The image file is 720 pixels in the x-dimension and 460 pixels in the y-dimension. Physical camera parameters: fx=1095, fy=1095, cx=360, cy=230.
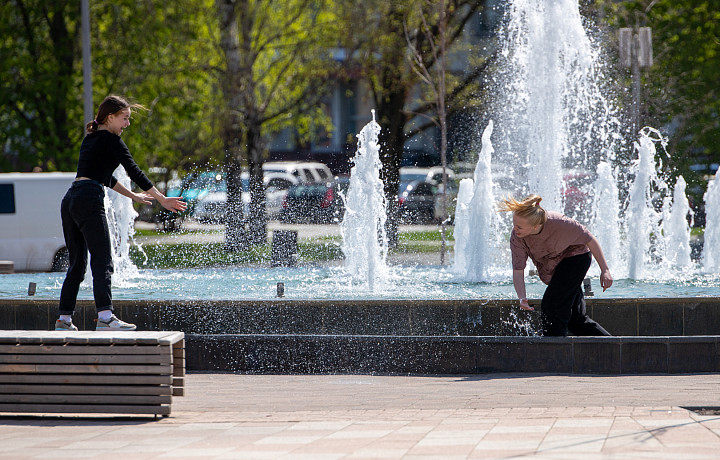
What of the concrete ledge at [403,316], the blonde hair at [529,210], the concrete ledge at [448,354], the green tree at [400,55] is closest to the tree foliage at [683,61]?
the green tree at [400,55]

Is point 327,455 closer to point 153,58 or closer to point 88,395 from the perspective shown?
point 88,395

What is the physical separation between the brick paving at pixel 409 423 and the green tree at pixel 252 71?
1362 cm

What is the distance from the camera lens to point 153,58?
2408cm

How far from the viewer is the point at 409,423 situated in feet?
19.0

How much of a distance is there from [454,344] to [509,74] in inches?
379

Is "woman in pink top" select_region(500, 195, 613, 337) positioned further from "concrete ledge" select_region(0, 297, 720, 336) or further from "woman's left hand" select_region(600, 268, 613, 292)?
"concrete ledge" select_region(0, 297, 720, 336)

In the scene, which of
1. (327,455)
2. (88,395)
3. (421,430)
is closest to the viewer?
(327,455)

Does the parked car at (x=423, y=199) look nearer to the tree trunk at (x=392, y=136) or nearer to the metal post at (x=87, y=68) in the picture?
the tree trunk at (x=392, y=136)

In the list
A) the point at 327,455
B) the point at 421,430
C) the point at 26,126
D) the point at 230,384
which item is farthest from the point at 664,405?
the point at 26,126

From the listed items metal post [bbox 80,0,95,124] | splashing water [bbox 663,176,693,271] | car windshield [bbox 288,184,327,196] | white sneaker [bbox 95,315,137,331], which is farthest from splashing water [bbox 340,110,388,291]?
car windshield [bbox 288,184,327,196]

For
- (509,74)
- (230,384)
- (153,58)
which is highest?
(153,58)

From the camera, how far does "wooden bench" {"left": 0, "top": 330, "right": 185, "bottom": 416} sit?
6039 mm

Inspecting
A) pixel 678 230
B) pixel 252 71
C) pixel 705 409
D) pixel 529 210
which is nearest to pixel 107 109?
pixel 529 210

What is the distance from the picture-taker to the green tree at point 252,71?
74.8 ft
